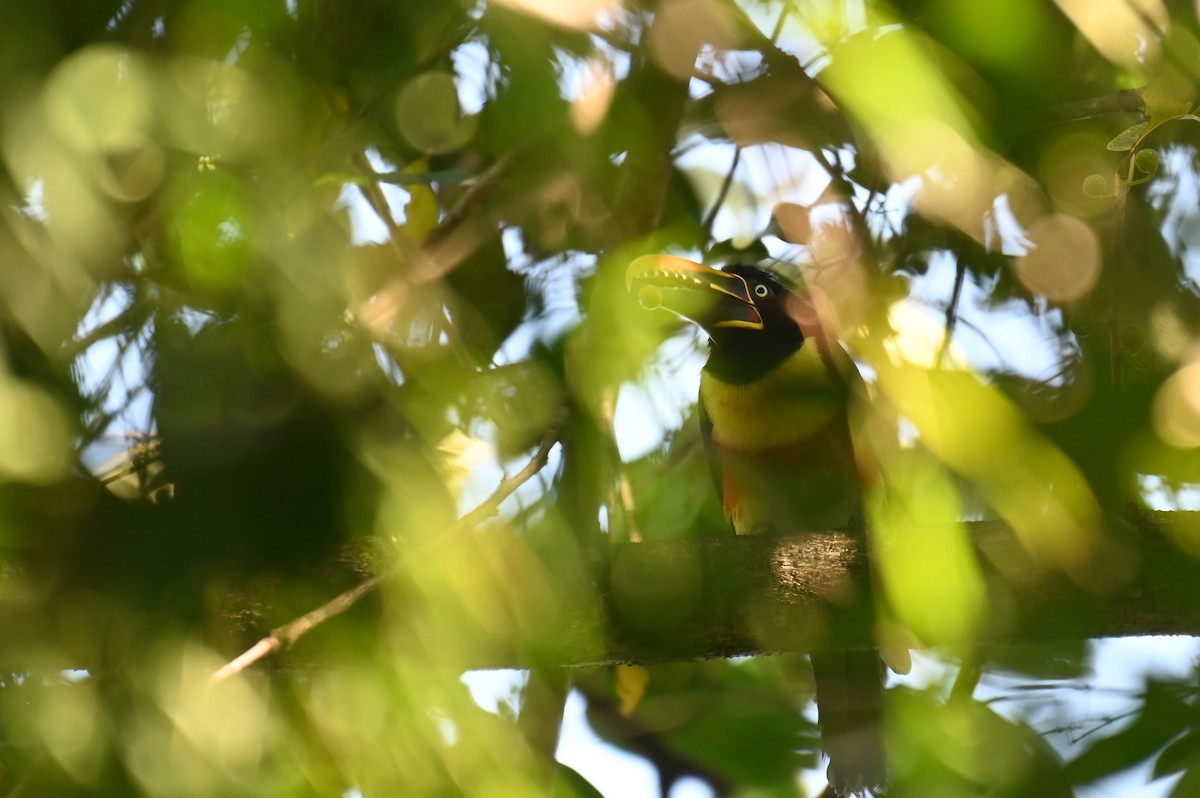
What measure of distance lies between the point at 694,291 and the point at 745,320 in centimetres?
62

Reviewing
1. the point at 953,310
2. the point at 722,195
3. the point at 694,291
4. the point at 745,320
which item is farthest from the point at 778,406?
the point at 953,310

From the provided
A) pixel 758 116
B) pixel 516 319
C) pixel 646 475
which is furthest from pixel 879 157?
pixel 646 475

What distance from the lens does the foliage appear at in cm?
152

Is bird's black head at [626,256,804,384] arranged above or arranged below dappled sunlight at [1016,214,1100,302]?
below

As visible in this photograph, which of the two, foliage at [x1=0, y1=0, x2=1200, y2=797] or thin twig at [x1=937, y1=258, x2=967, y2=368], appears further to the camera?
thin twig at [x1=937, y1=258, x2=967, y2=368]

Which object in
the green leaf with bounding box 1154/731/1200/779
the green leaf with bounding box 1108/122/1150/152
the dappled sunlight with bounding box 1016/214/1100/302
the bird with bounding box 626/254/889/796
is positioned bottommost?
the bird with bounding box 626/254/889/796

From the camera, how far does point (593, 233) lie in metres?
2.26

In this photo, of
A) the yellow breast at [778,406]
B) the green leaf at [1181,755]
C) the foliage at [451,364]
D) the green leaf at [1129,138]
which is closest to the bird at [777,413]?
the yellow breast at [778,406]

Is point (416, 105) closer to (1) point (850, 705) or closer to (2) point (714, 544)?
(2) point (714, 544)

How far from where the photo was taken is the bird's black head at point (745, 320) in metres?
3.01

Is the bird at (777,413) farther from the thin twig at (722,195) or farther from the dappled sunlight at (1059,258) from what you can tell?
the dappled sunlight at (1059,258)

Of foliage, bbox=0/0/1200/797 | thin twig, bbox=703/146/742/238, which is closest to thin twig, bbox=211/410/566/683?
foliage, bbox=0/0/1200/797

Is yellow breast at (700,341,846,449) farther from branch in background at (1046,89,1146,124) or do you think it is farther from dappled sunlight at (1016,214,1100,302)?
branch in background at (1046,89,1146,124)

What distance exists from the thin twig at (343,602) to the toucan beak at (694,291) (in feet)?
1.51
